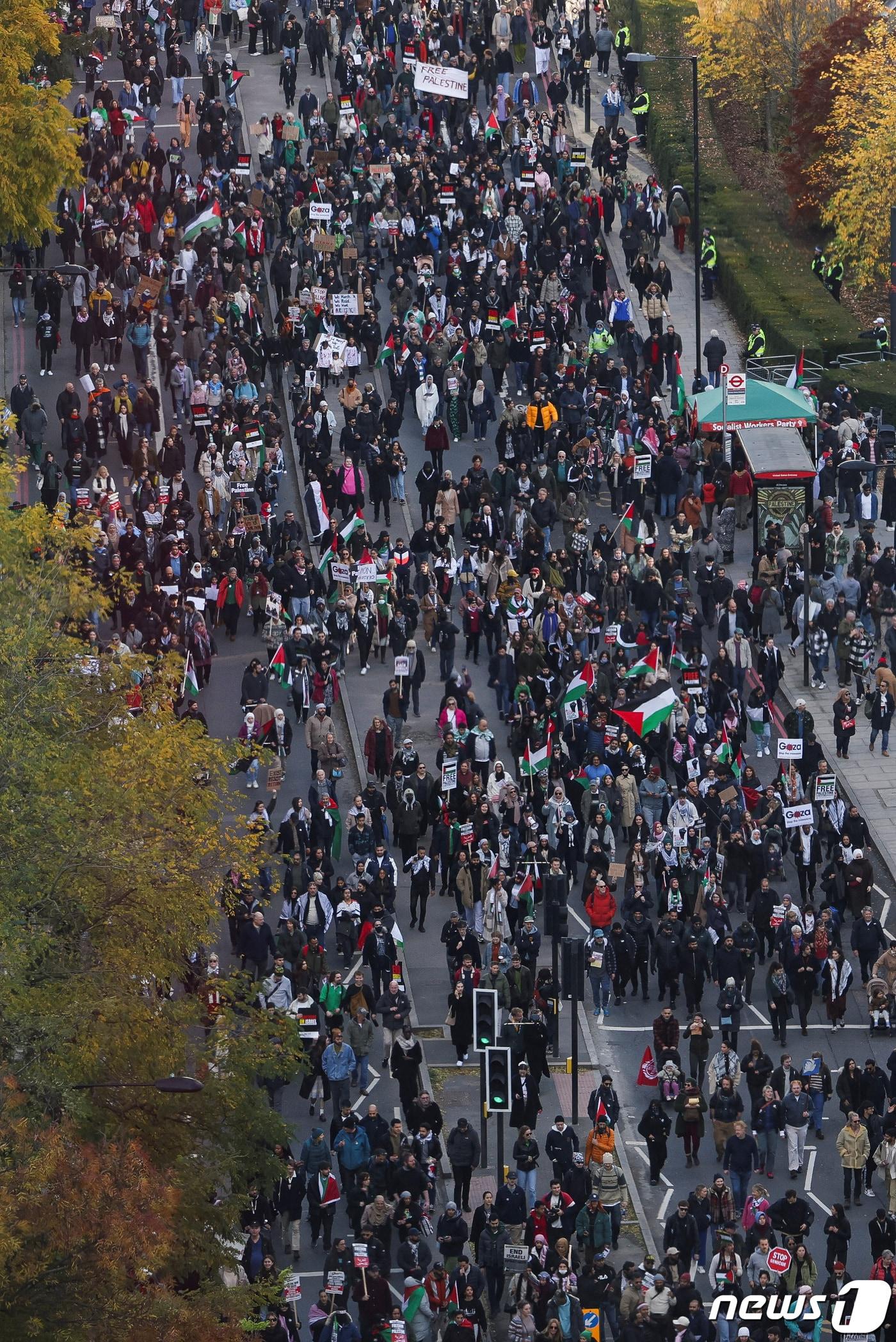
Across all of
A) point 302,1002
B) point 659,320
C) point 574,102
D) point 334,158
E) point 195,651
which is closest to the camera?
point 302,1002

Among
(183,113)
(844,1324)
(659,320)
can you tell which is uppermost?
(183,113)

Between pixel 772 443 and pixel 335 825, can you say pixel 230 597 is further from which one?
pixel 772 443

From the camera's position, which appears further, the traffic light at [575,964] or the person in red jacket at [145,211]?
the person in red jacket at [145,211]

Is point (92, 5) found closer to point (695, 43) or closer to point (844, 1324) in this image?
point (695, 43)

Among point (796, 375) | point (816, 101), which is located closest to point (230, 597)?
point (796, 375)

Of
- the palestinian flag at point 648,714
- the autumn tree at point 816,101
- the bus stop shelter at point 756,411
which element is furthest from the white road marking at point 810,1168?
the autumn tree at point 816,101

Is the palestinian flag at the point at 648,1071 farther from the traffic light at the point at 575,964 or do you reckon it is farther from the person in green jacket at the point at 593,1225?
the person in green jacket at the point at 593,1225

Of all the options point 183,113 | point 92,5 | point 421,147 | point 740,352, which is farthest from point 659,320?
point 92,5
